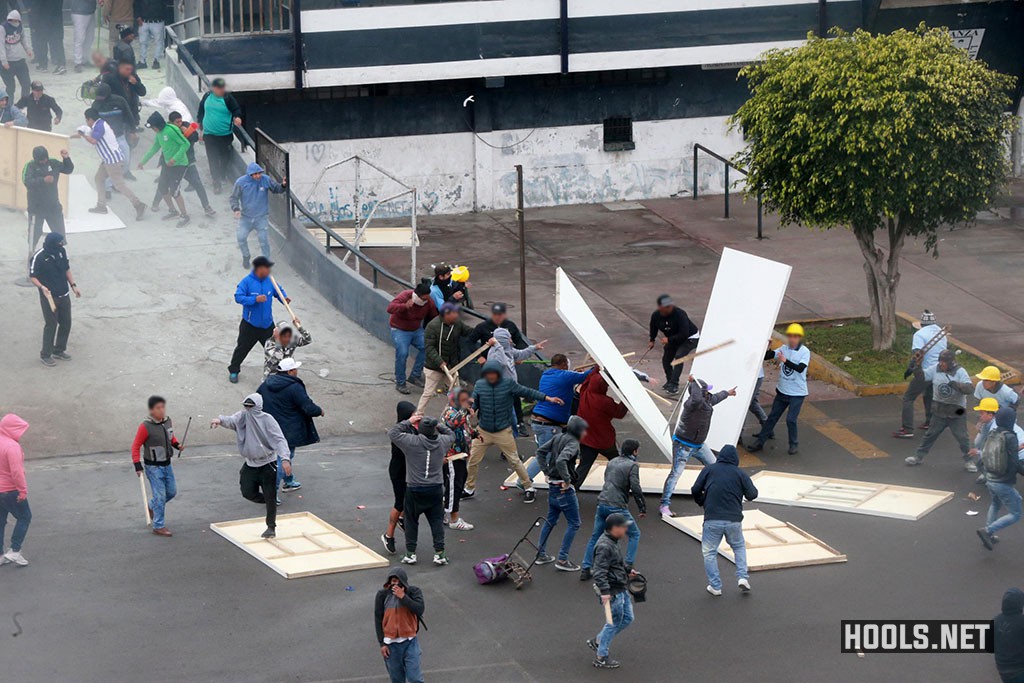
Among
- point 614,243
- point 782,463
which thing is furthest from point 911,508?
point 614,243

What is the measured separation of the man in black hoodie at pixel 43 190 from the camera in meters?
18.2

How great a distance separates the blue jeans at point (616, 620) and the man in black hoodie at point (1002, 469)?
3803 mm

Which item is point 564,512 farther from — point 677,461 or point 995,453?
point 995,453

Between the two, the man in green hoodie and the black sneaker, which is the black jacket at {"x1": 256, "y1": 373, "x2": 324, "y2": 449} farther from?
the man in green hoodie

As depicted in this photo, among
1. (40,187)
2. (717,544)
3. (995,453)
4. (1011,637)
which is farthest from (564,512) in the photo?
(40,187)

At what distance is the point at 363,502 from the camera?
13703 mm

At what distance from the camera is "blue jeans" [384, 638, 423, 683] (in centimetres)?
953

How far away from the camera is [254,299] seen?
629 inches

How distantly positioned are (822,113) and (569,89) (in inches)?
413

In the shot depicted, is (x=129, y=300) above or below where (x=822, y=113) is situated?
below

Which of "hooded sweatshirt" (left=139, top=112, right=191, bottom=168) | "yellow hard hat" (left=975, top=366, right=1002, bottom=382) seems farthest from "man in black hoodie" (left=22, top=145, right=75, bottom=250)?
"yellow hard hat" (left=975, top=366, right=1002, bottom=382)

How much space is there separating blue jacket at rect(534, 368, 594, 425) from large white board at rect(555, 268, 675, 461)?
371 mm

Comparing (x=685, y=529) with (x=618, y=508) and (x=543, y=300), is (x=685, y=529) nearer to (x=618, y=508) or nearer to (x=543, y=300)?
(x=618, y=508)

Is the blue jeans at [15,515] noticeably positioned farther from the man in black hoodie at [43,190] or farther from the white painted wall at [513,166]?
the white painted wall at [513,166]
